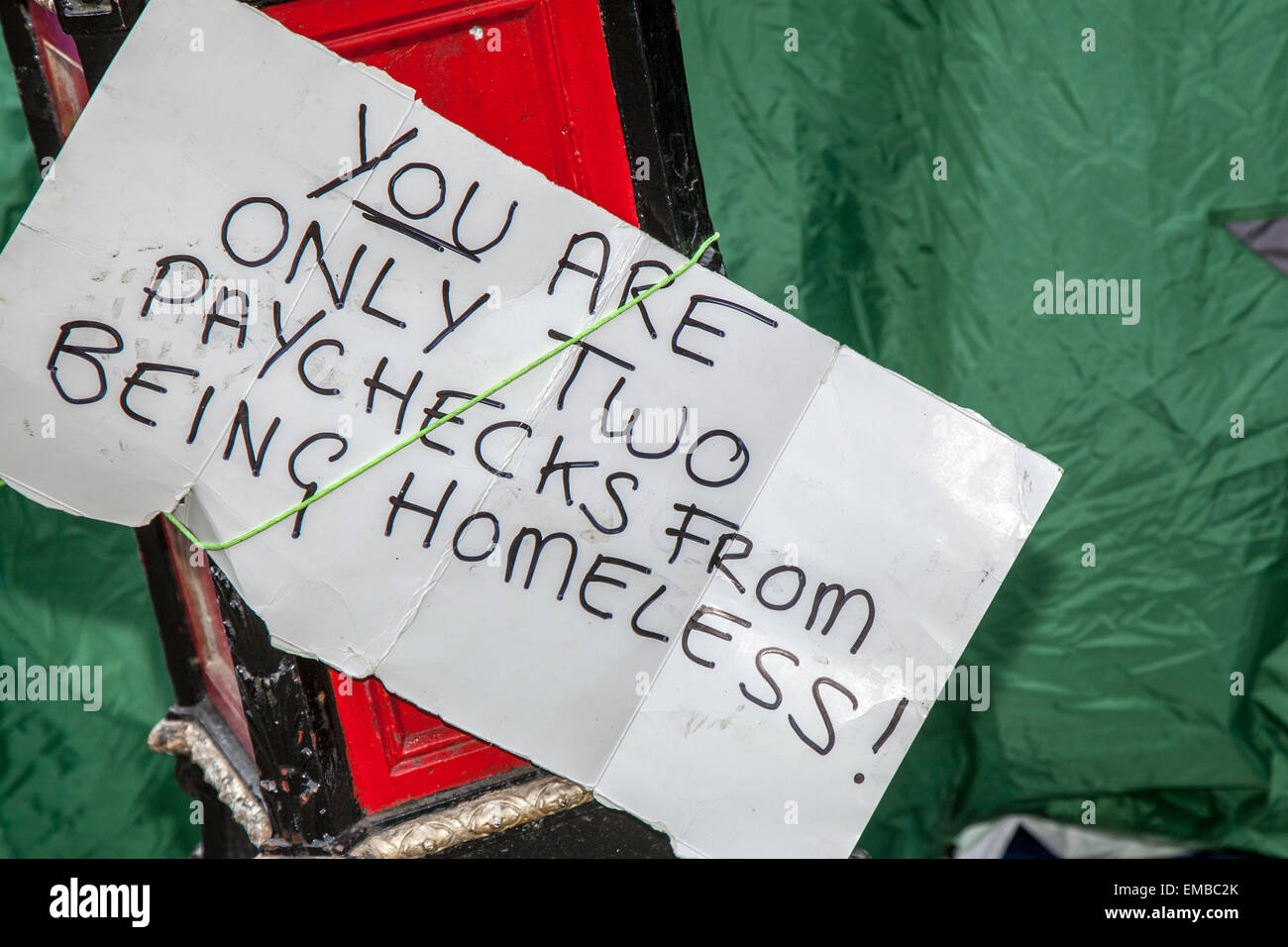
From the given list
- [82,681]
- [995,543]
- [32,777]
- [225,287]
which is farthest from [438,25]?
[32,777]

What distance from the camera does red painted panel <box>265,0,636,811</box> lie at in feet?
2.90

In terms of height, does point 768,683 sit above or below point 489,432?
below

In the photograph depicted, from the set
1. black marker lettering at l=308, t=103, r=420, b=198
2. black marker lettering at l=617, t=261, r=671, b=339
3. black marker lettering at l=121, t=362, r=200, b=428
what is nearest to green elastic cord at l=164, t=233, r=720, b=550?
black marker lettering at l=617, t=261, r=671, b=339

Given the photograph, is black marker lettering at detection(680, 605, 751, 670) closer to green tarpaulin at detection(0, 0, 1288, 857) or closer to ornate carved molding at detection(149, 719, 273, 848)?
ornate carved molding at detection(149, 719, 273, 848)

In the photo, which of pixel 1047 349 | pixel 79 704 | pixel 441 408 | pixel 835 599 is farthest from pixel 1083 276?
pixel 79 704

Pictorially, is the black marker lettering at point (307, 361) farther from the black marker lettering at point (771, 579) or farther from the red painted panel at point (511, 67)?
the black marker lettering at point (771, 579)

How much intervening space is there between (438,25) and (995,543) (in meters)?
0.71

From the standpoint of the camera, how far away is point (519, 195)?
875mm

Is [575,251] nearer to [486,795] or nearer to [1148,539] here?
[486,795]

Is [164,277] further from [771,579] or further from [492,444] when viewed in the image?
[771,579]

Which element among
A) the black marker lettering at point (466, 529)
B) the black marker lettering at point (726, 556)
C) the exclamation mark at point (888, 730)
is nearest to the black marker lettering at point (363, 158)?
the black marker lettering at point (466, 529)

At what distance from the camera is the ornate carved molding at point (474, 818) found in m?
1.08

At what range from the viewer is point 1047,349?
4.73 ft

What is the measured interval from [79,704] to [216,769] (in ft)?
1.37
